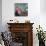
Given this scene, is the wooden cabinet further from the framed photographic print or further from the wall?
the framed photographic print

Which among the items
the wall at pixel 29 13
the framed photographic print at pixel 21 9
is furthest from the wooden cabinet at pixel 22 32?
the framed photographic print at pixel 21 9

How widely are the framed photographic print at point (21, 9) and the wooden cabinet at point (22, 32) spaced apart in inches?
18.5

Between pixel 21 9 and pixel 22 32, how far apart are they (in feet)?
3.12

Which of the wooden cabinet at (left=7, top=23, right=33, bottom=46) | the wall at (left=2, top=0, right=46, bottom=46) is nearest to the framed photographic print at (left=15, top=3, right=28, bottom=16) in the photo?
the wall at (left=2, top=0, right=46, bottom=46)

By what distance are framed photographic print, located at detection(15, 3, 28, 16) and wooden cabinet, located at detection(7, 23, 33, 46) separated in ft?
1.54

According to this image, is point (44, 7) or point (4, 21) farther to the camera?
point (44, 7)

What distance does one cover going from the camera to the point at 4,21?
608cm

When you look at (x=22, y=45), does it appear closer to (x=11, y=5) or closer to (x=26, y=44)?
(x=26, y=44)

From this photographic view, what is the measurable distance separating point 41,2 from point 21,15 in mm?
1128

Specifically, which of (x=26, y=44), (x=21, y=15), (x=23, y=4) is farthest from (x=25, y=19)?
(x=26, y=44)

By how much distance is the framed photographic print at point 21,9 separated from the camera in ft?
20.1

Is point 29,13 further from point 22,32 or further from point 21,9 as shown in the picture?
point 22,32

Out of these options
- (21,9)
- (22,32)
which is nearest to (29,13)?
(21,9)

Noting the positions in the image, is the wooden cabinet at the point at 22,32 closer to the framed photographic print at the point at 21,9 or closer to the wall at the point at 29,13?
the wall at the point at 29,13
